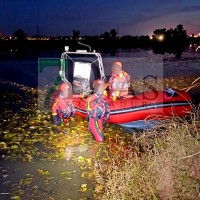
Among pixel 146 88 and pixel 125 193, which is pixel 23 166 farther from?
pixel 146 88

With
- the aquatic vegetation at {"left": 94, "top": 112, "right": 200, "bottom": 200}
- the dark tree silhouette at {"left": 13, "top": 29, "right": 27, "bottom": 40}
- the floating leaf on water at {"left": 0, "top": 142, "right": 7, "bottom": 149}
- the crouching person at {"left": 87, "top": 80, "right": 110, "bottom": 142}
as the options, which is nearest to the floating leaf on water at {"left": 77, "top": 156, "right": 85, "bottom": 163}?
A: the crouching person at {"left": 87, "top": 80, "right": 110, "bottom": 142}

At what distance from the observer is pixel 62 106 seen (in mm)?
9305

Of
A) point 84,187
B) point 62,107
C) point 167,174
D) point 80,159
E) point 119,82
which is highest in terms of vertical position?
point 119,82

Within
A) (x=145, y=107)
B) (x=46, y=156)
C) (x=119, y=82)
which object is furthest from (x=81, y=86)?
(x=46, y=156)

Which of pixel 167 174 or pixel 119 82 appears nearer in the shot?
pixel 167 174

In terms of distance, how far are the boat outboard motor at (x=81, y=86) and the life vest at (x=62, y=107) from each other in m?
0.77

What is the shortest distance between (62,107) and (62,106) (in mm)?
28

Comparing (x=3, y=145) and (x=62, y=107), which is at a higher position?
(x=62, y=107)

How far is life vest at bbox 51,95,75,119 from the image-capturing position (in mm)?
9211

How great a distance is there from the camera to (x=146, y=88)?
657 inches

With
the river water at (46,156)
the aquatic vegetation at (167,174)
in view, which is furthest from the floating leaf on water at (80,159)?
the aquatic vegetation at (167,174)

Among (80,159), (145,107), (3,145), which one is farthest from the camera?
(145,107)

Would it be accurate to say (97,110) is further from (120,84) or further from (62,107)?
(120,84)

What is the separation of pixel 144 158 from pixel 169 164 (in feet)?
2.25
